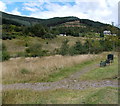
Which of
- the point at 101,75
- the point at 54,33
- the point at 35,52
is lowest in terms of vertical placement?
the point at 101,75

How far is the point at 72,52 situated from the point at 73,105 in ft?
59.1

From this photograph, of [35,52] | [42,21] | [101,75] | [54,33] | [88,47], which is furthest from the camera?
[42,21]

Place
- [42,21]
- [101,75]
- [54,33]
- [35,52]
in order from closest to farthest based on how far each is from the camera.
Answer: [101,75]
[35,52]
[54,33]
[42,21]

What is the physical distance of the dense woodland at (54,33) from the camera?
21597 mm

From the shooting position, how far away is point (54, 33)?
54.7 m

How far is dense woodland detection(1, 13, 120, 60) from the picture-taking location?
2160 centimetres

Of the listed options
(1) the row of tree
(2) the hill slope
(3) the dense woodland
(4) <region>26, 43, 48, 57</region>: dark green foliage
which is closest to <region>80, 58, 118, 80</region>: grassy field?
(3) the dense woodland

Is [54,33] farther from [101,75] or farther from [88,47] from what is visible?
[101,75]

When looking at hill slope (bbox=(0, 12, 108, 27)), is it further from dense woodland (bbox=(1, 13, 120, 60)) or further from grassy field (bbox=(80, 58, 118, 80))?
grassy field (bbox=(80, 58, 118, 80))

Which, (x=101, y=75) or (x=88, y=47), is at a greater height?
(x=88, y=47)

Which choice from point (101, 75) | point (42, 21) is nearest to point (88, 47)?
point (101, 75)

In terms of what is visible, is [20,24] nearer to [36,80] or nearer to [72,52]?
[72,52]

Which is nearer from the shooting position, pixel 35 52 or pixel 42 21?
pixel 35 52

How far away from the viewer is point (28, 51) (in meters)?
23.8
